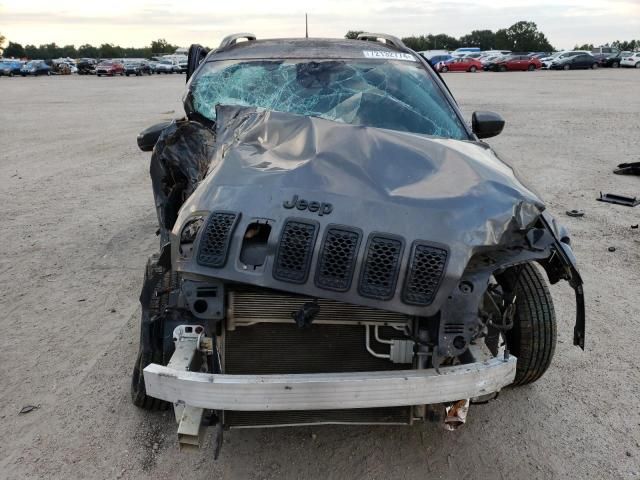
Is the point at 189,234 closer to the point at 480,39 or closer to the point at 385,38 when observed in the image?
the point at 385,38

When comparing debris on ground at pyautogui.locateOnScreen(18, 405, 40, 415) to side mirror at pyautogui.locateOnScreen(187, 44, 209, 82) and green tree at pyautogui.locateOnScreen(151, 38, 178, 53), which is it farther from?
green tree at pyautogui.locateOnScreen(151, 38, 178, 53)

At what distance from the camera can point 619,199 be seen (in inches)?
255

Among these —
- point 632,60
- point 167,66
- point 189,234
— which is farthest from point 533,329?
point 167,66

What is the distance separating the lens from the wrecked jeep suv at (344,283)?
2082 millimetres

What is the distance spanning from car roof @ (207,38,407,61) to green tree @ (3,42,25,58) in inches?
3393

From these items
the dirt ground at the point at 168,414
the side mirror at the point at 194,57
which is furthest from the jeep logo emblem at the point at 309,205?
the side mirror at the point at 194,57

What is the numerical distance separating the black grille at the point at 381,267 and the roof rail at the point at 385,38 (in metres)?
2.94

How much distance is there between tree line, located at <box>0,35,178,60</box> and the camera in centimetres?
7925

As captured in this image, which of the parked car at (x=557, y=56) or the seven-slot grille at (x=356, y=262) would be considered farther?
the parked car at (x=557, y=56)

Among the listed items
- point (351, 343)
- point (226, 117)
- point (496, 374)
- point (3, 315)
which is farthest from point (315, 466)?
point (3, 315)

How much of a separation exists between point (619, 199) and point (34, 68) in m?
48.0

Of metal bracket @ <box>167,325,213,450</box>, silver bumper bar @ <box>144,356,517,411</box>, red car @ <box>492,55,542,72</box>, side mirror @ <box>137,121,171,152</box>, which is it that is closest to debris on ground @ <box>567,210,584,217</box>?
side mirror @ <box>137,121,171,152</box>

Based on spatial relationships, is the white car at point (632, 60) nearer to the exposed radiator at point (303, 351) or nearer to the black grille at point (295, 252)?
the exposed radiator at point (303, 351)

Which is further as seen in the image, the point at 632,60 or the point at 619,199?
the point at 632,60
